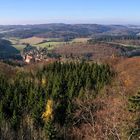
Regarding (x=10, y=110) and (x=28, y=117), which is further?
(x=10, y=110)

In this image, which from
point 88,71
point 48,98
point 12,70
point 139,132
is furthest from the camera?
point 12,70

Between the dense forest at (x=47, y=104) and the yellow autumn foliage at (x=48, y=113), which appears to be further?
the yellow autumn foliage at (x=48, y=113)

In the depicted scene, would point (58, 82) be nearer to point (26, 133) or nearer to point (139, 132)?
point (26, 133)

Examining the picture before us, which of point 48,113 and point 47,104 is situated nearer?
point 48,113

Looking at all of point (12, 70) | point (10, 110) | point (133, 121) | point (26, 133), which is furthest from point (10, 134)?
point (12, 70)

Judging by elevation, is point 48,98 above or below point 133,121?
below

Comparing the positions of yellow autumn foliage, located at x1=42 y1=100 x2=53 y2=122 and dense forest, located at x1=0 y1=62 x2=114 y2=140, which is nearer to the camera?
dense forest, located at x1=0 y1=62 x2=114 y2=140

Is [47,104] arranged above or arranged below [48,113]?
above

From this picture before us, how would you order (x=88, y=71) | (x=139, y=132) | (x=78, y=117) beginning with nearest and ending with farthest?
(x=139, y=132)
(x=78, y=117)
(x=88, y=71)
